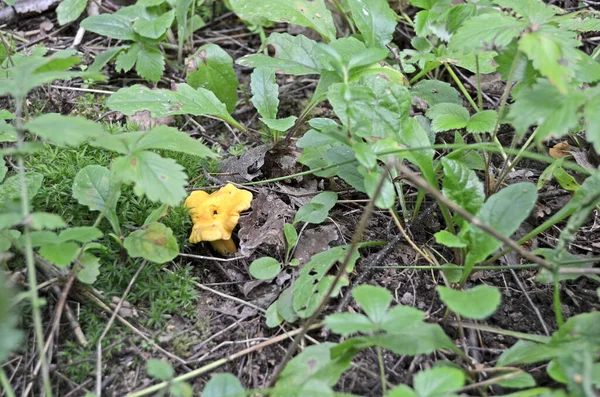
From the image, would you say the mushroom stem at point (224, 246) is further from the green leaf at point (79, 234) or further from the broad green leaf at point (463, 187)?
the broad green leaf at point (463, 187)

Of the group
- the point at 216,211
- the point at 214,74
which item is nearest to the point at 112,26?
the point at 214,74

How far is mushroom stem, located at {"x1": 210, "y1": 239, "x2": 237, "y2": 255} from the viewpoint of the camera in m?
2.39

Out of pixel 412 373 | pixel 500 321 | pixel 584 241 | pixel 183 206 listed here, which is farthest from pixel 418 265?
pixel 183 206

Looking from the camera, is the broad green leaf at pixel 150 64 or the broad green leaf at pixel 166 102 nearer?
the broad green leaf at pixel 166 102

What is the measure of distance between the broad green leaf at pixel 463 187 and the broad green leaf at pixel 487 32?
47cm

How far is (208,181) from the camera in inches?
106

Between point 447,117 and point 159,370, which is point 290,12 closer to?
point 447,117

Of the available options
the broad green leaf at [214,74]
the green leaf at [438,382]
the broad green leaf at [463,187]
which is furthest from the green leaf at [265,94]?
the green leaf at [438,382]

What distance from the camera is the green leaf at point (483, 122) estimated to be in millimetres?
2268

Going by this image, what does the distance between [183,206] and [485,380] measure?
1.48m

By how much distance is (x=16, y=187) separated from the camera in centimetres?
228

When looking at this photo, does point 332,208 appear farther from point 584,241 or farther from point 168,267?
point 584,241

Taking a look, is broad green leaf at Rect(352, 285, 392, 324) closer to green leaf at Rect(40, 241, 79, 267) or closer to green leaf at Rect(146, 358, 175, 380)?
green leaf at Rect(146, 358, 175, 380)

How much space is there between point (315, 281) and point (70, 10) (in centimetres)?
244
